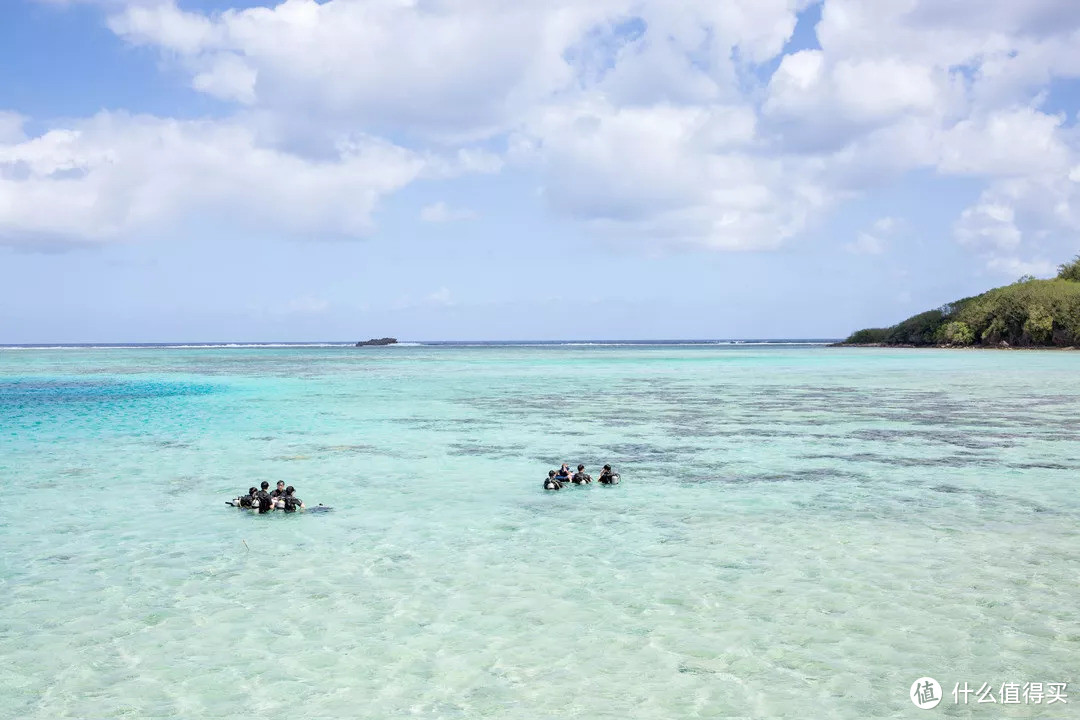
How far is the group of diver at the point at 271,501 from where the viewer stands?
18797 millimetres

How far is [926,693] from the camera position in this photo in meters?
9.59

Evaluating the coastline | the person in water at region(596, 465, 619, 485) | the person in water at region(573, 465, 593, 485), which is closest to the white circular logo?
the person in water at region(596, 465, 619, 485)

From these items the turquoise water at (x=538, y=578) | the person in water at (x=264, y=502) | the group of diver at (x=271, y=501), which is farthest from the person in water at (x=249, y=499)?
the turquoise water at (x=538, y=578)

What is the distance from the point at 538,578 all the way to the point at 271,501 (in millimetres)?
7928

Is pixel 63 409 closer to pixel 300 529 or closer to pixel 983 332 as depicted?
pixel 300 529

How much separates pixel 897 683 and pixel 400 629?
21.4 feet

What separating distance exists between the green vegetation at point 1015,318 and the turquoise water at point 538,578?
122238mm

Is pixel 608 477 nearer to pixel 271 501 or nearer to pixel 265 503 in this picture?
pixel 271 501

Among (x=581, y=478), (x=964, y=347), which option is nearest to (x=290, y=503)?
(x=581, y=478)

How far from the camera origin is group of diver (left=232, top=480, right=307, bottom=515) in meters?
18.8

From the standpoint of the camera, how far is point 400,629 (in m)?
11.6

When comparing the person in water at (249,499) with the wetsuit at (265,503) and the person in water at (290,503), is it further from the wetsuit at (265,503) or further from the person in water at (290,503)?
the person in water at (290,503)

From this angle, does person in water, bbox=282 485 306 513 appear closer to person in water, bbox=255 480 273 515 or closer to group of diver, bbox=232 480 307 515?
group of diver, bbox=232 480 307 515

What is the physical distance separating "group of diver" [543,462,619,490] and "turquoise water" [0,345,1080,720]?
0.73 metres
